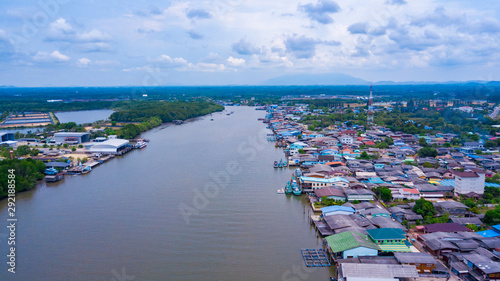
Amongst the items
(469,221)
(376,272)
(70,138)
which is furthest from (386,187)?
(70,138)

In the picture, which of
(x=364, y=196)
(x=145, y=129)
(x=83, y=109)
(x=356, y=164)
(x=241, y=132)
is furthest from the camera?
(x=83, y=109)

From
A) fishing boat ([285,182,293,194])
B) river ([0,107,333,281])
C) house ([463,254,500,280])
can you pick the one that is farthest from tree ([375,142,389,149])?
house ([463,254,500,280])

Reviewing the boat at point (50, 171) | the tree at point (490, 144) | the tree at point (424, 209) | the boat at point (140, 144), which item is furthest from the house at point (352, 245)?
the boat at point (140, 144)

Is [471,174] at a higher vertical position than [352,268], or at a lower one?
higher

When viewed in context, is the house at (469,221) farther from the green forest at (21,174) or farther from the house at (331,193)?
the green forest at (21,174)

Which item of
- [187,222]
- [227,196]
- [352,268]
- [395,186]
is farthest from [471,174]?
[187,222]

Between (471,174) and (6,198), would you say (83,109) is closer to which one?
(6,198)
